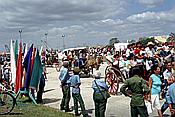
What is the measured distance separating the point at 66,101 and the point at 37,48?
140 inches

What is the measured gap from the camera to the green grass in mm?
12359

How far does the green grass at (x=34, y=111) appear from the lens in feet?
40.5

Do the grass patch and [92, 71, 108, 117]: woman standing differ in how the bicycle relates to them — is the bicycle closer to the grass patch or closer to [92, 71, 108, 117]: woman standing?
the grass patch

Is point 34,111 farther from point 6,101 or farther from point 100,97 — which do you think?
point 100,97

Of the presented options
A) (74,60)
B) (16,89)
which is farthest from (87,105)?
(74,60)

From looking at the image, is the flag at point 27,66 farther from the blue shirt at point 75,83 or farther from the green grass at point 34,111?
the blue shirt at point 75,83

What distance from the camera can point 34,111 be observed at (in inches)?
516

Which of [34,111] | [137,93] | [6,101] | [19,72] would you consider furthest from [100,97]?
[19,72]

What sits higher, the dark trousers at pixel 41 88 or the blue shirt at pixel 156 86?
the blue shirt at pixel 156 86

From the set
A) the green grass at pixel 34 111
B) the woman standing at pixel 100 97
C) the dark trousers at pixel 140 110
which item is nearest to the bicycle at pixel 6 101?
the green grass at pixel 34 111

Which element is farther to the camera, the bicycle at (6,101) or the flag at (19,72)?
the flag at (19,72)

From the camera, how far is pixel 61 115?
12117 millimetres

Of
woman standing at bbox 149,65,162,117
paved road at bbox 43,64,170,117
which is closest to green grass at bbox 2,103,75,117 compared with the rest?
paved road at bbox 43,64,170,117

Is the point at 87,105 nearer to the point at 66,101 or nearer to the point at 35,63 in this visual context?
the point at 66,101
